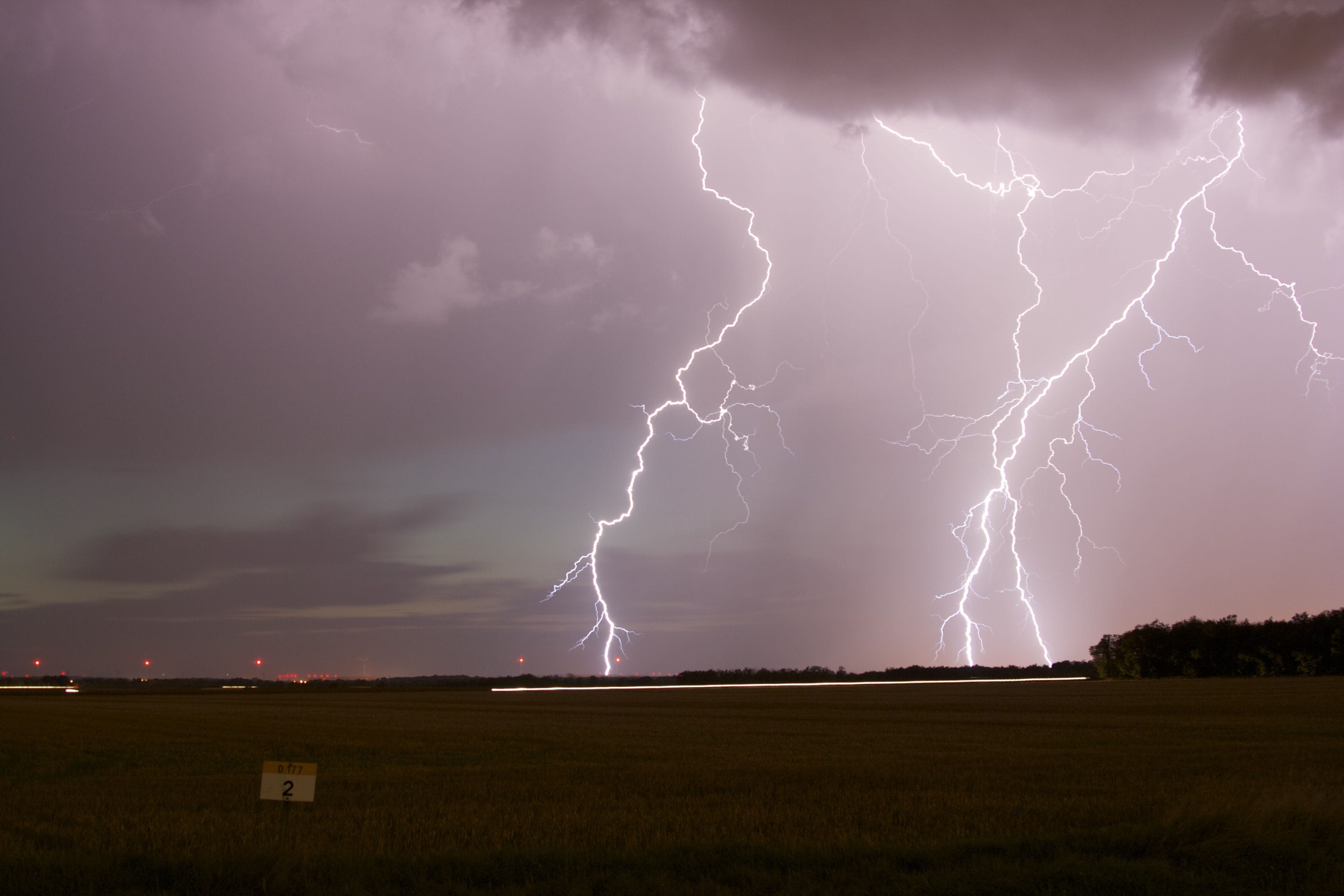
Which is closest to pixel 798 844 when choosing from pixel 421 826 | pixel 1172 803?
pixel 421 826

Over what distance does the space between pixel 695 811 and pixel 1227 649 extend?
352 ft

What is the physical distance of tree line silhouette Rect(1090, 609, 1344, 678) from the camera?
91.9 meters

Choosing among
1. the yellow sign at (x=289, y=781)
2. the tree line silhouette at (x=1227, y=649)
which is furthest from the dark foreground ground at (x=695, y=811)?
the tree line silhouette at (x=1227, y=649)

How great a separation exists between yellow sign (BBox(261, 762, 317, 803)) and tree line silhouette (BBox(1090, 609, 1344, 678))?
337 feet

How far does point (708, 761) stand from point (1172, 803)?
28.5 ft

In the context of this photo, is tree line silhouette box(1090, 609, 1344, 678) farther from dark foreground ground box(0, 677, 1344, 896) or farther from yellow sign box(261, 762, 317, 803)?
yellow sign box(261, 762, 317, 803)

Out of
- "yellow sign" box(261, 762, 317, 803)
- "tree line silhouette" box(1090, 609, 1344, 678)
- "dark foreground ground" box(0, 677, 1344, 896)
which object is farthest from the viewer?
"tree line silhouette" box(1090, 609, 1344, 678)

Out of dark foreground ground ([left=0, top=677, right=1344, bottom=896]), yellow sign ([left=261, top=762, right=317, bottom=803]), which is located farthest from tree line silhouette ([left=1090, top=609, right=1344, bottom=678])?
yellow sign ([left=261, top=762, right=317, bottom=803])

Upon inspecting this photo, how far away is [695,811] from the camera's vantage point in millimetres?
11594

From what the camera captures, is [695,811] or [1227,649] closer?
[695,811]

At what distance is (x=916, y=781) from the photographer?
46.9 feet

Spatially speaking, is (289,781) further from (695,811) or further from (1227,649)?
(1227,649)

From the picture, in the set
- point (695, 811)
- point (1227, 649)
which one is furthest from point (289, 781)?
point (1227, 649)

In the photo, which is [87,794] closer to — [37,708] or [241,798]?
[241,798]
